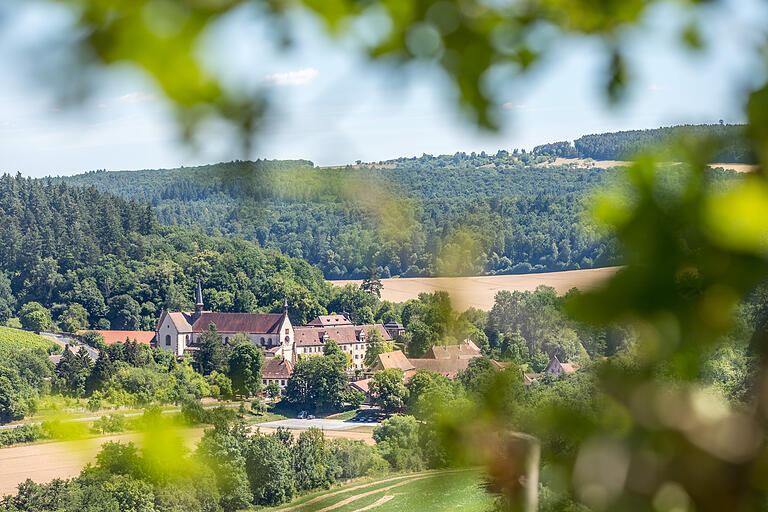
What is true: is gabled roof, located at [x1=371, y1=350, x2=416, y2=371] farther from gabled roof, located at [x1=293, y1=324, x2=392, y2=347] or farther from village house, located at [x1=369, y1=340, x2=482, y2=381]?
gabled roof, located at [x1=293, y1=324, x2=392, y2=347]

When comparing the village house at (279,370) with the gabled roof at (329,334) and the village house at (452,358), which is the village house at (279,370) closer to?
the gabled roof at (329,334)

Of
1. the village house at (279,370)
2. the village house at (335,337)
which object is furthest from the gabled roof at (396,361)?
the village house at (335,337)

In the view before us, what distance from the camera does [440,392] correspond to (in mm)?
2062

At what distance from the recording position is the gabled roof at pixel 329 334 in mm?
56812

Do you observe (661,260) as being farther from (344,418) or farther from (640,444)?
(344,418)

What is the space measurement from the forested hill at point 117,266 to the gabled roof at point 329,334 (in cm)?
541

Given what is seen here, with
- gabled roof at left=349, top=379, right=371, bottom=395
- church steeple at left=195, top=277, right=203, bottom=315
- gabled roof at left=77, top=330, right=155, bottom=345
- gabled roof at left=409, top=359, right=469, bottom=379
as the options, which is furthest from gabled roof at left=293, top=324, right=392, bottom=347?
gabled roof at left=409, top=359, right=469, bottom=379

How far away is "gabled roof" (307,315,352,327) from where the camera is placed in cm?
6178

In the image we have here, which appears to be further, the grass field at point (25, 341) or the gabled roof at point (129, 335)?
the gabled roof at point (129, 335)

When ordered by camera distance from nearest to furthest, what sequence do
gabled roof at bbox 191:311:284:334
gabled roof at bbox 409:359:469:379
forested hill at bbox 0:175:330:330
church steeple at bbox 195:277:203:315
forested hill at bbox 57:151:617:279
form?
forested hill at bbox 57:151:617:279, gabled roof at bbox 409:359:469:379, gabled roof at bbox 191:311:284:334, church steeple at bbox 195:277:203:315, forested hill at bbox 0:175:330:330

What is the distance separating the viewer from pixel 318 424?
35531 millimetres

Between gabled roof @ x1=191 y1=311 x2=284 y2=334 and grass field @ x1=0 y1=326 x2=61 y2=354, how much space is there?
992cm

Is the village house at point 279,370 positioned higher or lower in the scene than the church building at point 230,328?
lower

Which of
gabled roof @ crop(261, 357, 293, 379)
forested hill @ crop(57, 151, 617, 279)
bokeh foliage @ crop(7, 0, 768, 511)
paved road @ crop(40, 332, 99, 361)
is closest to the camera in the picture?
bokeh foliage @ crop(7, 0, 768, 511)
